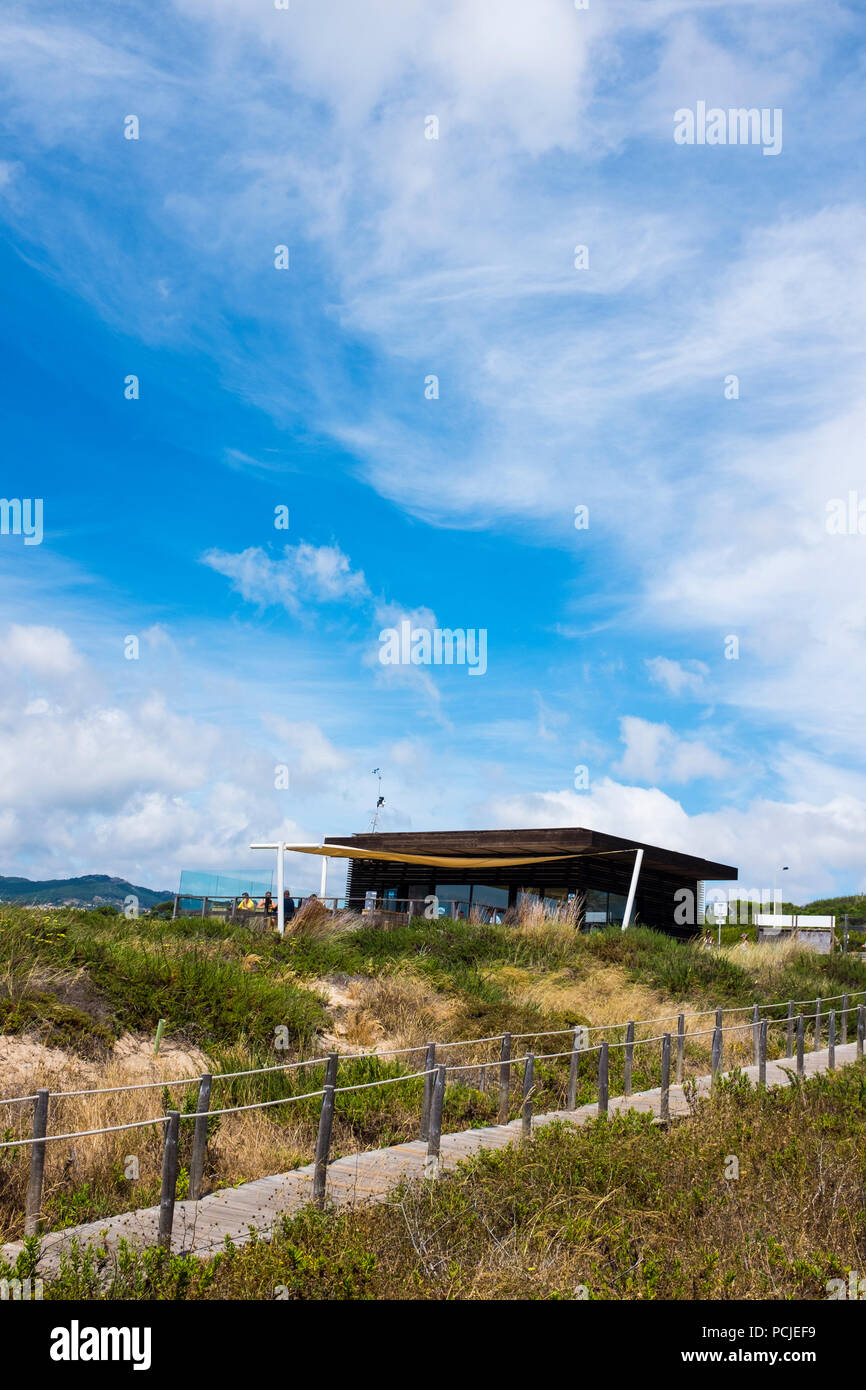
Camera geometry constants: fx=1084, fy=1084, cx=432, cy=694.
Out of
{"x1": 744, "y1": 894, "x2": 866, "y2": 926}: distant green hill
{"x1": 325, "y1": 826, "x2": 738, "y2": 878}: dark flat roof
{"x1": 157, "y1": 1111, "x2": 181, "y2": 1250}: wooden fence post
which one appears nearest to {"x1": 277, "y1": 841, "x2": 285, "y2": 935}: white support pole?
{"x1": 325, "y1": 826, "x2": 738, "y2": 878}: dark flat roof

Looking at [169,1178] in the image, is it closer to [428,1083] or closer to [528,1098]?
[428,1083]

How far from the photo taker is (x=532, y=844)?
30984mm

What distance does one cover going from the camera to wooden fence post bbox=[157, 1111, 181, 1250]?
7.12 meters

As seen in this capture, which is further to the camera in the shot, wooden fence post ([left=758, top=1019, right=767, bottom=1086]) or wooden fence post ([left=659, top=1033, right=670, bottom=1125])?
wooden fence post ([left=758, top=1019, right=767, bottom=1086])

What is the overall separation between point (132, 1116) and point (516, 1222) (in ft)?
13.4

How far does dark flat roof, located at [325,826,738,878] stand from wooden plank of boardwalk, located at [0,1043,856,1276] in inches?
741

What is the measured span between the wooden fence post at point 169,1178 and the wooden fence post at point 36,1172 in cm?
84

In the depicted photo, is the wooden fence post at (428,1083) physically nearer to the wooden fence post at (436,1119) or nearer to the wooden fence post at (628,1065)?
the wooden fence post at (436,1119)

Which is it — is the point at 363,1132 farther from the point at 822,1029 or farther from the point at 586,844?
the point at 586,844

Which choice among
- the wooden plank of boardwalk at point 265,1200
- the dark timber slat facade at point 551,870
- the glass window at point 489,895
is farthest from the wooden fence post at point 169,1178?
the glass window at point 489,895

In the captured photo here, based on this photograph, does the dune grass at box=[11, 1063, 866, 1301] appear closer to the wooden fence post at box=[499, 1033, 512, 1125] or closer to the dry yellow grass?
the wooden fence post at box=[499, 1033, 512, 1125]

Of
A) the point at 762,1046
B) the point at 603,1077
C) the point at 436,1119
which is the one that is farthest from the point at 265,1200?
the point at 762,1046

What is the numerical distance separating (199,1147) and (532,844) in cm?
2326

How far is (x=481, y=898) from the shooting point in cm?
3509
